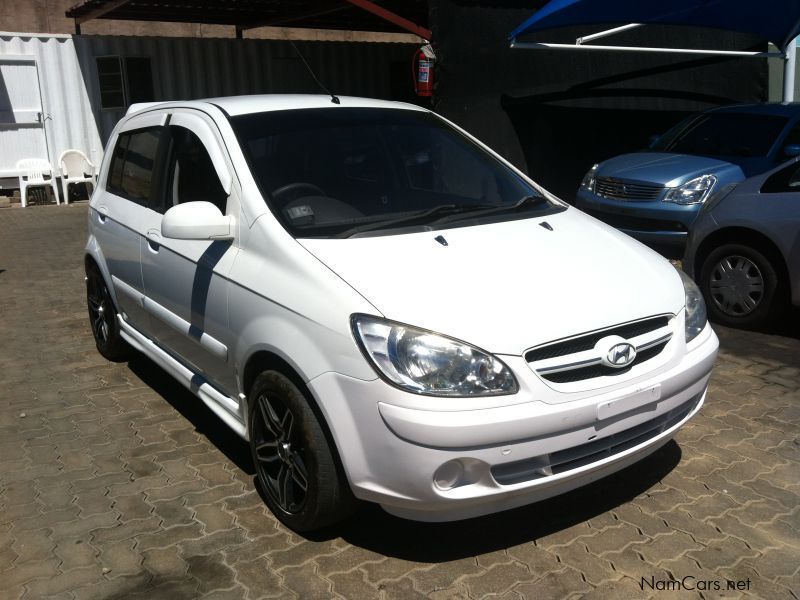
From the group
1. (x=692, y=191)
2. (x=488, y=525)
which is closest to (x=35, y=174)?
(x=692, y=191)

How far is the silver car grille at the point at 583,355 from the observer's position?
2.98 meters

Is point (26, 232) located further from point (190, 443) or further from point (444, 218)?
point (444, 218)

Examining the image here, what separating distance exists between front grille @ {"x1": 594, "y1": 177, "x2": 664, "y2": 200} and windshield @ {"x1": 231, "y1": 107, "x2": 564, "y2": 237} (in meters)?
4.03

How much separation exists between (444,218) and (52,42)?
12.7 m

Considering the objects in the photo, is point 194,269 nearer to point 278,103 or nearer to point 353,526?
point 278,103

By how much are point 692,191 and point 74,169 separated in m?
11.0

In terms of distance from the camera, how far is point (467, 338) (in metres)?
2.92

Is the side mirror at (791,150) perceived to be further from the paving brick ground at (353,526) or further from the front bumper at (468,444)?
the front bumper at (468,444)

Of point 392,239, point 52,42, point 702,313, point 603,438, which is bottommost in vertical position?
point 603,438

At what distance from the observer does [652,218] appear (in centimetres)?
803

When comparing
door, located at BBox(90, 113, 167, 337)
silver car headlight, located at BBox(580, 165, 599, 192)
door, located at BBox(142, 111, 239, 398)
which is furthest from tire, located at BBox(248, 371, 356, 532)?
silver car headlight, located at BBox(580, 165, 599, 192)

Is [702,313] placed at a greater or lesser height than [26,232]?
greater

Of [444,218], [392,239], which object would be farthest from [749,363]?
[392,239]

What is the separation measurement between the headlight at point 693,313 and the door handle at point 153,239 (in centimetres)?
261
